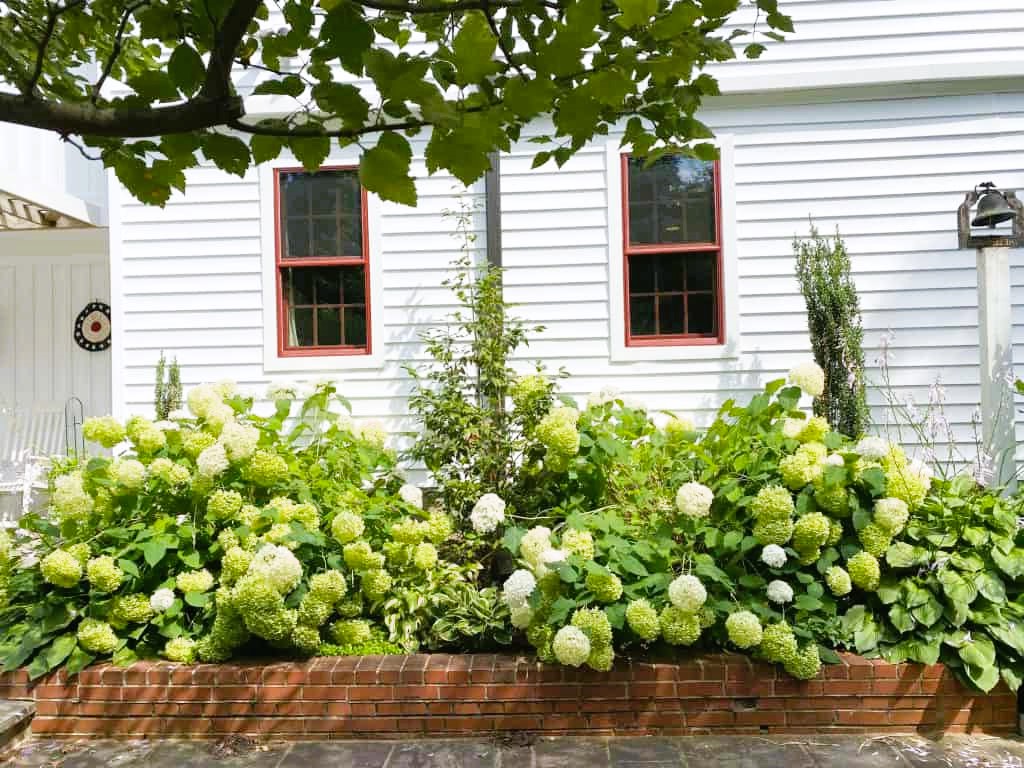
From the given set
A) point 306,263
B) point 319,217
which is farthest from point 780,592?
point 319,217

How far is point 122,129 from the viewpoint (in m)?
1.76

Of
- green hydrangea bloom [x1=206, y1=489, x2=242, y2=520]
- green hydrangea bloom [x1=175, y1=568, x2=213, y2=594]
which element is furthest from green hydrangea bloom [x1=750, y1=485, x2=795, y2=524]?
green hydrangea bloom [x1=175, y1=568, x2=213, y2=594]

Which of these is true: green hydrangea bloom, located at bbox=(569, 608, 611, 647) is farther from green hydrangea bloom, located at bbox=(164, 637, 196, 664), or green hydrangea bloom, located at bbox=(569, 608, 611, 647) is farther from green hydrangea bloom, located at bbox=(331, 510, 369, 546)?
green hydrangea bloom, located at bbox=(164, 637, 196, 664)

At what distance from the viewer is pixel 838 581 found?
10.6 ft

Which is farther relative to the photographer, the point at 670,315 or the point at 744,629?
the point at 670,315

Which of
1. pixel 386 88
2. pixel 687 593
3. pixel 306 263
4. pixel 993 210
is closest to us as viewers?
pixel 386 88

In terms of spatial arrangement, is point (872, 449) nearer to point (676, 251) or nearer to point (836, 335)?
point (836, 335)

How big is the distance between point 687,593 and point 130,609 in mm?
2305

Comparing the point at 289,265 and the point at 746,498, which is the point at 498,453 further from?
the point at 289,265

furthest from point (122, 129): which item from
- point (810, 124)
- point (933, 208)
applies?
point (933, 208)

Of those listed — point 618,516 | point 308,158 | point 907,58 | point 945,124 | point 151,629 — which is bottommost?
point 151,629

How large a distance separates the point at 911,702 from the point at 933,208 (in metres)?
4.05

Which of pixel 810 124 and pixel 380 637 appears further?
pixel 810 124

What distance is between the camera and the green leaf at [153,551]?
3322 mm
